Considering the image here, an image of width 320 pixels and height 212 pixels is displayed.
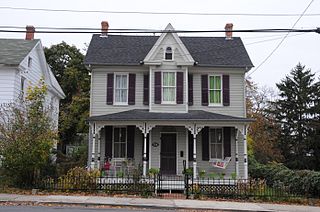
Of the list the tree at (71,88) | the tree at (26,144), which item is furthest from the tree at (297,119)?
the tree at (26,144)

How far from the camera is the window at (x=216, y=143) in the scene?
861 inches

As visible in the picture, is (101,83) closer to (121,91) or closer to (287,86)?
(121,91)

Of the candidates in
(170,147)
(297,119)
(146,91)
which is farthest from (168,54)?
(297,119)

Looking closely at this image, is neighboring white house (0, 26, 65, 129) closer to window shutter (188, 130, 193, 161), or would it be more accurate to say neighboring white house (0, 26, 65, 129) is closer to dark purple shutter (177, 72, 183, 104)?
dark purple shutter (177, 72, 183, 104)

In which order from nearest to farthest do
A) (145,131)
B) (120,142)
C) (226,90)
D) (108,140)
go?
(145,131) → (108,140) → (120,142) → (226,90)

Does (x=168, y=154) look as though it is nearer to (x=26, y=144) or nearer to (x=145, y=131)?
(x=145, y=131)

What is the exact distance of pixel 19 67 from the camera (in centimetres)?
2270

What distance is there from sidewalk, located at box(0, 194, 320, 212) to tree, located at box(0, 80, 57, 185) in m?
1.74

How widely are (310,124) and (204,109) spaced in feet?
68.9

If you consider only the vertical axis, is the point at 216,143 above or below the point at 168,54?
below

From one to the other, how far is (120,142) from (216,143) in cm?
573

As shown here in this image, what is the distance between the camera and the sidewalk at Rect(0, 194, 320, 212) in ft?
43.9

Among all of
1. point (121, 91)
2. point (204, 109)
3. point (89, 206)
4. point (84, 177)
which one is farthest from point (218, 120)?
point (89, 206)

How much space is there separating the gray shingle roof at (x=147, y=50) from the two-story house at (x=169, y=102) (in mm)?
68
